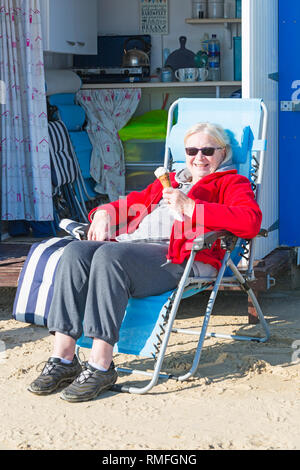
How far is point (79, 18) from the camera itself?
606 centimetres

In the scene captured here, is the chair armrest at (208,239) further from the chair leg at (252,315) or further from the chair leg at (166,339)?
the chair leg at (252,315)

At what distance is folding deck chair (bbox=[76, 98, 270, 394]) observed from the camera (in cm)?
303

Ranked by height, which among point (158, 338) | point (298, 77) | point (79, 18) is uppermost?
point (79, 18)

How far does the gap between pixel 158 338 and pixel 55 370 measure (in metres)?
0.41

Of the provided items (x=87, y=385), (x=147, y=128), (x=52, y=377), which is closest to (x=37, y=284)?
(x=52, y=377)

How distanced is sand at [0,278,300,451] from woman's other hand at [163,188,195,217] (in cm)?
68

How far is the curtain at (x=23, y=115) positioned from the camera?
5.02m

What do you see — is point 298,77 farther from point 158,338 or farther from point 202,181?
point 158,338

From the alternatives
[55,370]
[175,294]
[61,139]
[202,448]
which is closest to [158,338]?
[175,294]

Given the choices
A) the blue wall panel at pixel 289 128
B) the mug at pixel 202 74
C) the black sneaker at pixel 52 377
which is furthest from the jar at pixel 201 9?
the black sneaker at pixel 52 377

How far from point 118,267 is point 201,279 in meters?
0.40

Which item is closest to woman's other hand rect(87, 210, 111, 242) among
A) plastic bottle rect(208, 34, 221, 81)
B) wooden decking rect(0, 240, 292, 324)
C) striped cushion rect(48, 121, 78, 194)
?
wooden decking rect(0, 240, 292, 324)

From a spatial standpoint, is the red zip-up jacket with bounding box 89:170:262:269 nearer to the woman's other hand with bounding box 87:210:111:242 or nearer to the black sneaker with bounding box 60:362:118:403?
the woman's other hand with bounding box 87:210:111:242

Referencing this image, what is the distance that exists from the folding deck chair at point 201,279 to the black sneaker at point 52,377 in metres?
0.14
